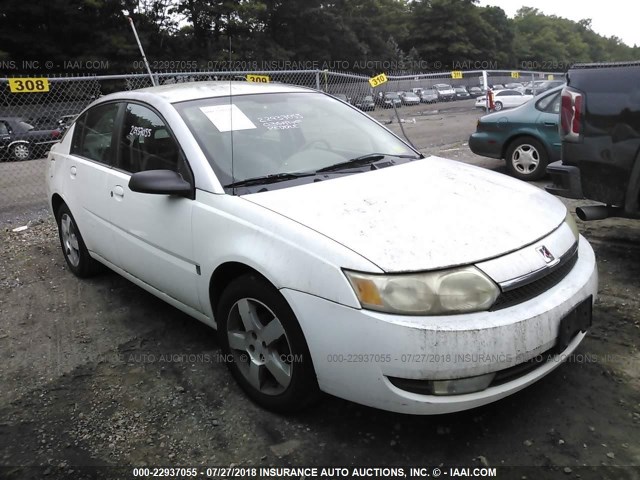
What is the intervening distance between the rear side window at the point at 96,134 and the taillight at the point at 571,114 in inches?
132

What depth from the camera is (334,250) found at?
2246mm

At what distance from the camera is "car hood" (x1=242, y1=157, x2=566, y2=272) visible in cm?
225

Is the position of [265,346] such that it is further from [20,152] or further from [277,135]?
[20,152]

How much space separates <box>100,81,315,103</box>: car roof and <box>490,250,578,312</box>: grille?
2150 millimetres

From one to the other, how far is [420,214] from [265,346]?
38.3 inches

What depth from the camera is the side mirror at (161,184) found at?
285 cm

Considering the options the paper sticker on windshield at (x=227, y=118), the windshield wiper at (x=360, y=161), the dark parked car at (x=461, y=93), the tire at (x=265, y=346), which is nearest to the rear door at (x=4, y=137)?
the paper sticker on windshield at (x=227, y=118)

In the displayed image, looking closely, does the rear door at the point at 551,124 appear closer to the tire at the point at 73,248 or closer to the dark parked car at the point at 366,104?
the tire at the point at 73,248

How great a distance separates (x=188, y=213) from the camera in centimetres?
294

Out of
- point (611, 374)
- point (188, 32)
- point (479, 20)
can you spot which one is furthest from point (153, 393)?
point (479, 20)

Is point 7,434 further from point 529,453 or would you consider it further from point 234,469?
point 529,453

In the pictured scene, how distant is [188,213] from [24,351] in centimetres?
159

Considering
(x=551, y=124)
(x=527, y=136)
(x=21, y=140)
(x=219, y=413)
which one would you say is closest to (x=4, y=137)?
(x=21, y=140)

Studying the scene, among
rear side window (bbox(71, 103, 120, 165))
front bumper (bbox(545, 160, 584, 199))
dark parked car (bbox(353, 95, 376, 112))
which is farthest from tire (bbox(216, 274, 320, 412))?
dark parked car (bbox(353, 95, 376, 112))
